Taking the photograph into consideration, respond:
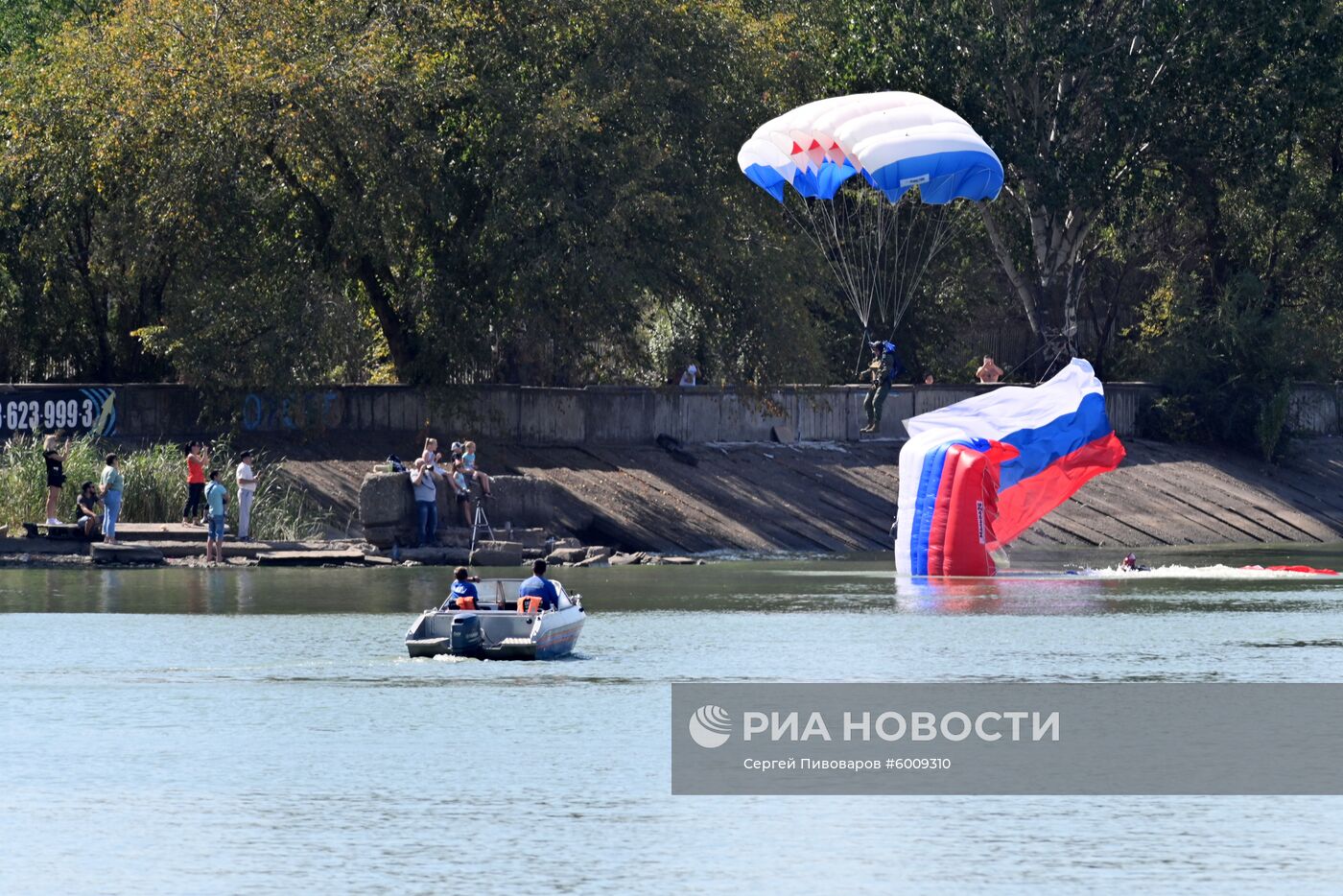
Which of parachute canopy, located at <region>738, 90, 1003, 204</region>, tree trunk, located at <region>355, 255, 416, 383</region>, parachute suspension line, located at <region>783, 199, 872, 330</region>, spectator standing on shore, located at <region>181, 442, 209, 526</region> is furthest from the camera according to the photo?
parachute suspension line, located at <region>783, 199, 872, 330</region>

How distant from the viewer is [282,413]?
51938 mm

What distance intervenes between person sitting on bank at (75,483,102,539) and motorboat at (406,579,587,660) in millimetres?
15657

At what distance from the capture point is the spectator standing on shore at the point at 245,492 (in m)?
44.8

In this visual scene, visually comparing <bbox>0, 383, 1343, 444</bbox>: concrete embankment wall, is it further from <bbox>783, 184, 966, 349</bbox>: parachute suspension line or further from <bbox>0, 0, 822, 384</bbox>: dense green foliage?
<bbox>783, 184, 966, 349</bbox>: parachute suspension line

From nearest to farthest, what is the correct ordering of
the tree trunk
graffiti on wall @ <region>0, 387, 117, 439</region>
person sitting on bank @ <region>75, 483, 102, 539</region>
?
person sitting on bank @ <region>75, 483, 102, 539</region> < graffiti on wall @ <region>0, 387, 117, 439</region> < the tree trunk

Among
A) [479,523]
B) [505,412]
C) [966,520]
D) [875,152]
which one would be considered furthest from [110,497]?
[875,152]

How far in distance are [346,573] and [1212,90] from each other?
33.8m

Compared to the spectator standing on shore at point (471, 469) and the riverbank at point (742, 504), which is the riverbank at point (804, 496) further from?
the spectator standing on shore at point (471, 469)

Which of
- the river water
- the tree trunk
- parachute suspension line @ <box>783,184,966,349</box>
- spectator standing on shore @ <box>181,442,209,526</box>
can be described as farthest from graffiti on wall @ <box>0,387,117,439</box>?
parachute suspension line @ <box>783,184,966,349</box>

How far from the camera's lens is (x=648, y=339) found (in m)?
61.0

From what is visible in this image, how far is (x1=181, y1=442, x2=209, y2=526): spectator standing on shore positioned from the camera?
45.8m

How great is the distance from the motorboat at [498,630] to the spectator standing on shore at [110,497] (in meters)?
14.7

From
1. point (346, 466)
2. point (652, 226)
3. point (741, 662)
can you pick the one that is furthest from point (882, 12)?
point (741, 662)

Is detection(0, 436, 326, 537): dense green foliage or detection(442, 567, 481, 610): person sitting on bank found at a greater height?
detection(0, 436, 326, 537): dense green foliage
